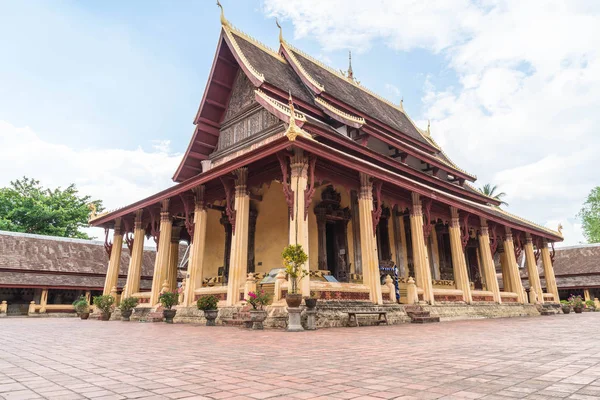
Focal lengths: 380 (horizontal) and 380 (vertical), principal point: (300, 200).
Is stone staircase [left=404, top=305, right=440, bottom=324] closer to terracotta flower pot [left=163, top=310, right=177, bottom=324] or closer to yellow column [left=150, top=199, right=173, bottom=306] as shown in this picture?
terracotta flower pot [left=163, top=310, right=177, bottom=324]

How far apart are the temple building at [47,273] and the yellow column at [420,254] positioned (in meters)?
17.9

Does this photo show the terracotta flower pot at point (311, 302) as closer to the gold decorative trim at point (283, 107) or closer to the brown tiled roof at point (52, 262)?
the gold decorative trim at point (283, 107)

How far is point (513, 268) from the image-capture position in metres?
19.3

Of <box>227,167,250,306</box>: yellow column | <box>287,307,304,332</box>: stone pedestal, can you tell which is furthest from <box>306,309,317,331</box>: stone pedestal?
<box>227,167,250,306</box>: yellow column

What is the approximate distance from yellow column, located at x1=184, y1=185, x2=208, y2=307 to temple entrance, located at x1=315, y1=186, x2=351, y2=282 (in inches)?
171

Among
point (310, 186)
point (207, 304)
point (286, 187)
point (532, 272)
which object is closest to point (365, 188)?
point (310, 186)

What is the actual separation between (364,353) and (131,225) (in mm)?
16308

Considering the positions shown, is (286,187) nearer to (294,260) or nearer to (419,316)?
(294,260)

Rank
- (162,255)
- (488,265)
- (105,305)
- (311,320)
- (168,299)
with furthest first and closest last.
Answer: (488,265)
(105,305)
(162,255)
(168,299)
(311,320)

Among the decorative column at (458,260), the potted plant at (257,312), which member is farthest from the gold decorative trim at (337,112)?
the potted plant at (257,312)

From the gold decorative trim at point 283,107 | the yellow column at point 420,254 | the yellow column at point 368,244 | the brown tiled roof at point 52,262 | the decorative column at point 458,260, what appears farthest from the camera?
the brown tiled roof at point 52,262

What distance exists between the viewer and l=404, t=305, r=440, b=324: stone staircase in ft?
37.2

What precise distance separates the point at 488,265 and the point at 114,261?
1758 centimetres

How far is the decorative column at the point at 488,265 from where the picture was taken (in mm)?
16922
